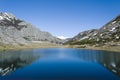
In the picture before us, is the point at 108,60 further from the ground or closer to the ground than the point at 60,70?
further from the ground

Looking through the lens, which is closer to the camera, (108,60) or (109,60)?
(109,60)

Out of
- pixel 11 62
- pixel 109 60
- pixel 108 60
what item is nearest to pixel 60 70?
pixel 11 62

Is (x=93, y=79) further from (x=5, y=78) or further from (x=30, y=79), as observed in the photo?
(x=5, y=78)

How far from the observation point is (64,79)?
5294 cm

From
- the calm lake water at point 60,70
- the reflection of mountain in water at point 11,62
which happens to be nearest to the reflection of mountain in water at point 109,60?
the calm lake water at point 60,70

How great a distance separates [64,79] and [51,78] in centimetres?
373

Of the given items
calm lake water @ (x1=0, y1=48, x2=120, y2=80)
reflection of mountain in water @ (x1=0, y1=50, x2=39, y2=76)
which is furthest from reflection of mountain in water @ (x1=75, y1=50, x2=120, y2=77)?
reflection of mountain in water @ (x1=0, y1=50, x2=39, y2=76)

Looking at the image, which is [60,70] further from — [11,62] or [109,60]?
[109,60]

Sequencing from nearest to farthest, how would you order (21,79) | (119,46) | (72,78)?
1. (21,79)
2. (72,78)
3. (119,46)

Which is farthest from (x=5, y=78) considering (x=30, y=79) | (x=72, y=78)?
(x=72, y=78)

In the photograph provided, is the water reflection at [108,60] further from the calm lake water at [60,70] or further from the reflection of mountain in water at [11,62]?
the reflection of mountain in water at [11,62]

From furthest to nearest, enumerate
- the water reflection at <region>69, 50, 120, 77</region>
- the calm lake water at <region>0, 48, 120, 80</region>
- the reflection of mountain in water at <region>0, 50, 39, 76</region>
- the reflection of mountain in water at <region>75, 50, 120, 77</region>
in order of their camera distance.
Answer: the water reflection at <region>69, 50, 120, 77</region> → the reflection of mountain in water at <region>75, 50, 120, 77</region> → the reflection of mountain in water at <region>0, 50, 39, 76</region> → the calm lake water at <region>0, 48, 120, 80</region>

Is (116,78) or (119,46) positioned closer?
(116,78)

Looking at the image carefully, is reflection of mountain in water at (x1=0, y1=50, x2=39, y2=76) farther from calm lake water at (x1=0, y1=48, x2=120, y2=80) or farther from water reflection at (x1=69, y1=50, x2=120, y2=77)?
water reflection at (x1=69, y1=50, x2=120, y2=77)
